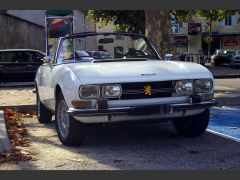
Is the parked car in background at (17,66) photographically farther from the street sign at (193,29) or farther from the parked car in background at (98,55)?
the parked car in background at (98,55)

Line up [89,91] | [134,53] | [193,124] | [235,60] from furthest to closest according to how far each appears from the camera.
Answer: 1. [235,60]
2. [134,53]
3. [193,124]
4. [89,91]

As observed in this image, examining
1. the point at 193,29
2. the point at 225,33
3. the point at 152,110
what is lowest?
the point at 152,110

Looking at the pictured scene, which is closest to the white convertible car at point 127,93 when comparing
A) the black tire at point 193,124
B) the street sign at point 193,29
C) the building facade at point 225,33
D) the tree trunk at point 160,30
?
the black tire at point 193,124

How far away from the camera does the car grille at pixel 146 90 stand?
6.42 m

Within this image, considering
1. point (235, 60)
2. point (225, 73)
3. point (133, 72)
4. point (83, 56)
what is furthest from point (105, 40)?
point (235, 60)

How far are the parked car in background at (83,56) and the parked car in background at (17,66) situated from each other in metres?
12.5

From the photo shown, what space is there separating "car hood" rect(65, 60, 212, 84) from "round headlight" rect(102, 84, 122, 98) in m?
0.08

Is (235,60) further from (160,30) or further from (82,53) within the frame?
(82,53)

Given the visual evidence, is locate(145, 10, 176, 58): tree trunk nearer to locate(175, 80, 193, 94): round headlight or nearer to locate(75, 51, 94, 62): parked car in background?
locate(75, 51, 94, 62): parked car in background

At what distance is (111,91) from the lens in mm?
6344

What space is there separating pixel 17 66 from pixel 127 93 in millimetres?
14209

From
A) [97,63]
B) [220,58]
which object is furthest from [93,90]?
[220,58]

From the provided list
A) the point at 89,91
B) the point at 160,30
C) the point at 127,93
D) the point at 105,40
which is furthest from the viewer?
the point at 160,30

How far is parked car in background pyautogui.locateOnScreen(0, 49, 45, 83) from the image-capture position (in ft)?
65.5
